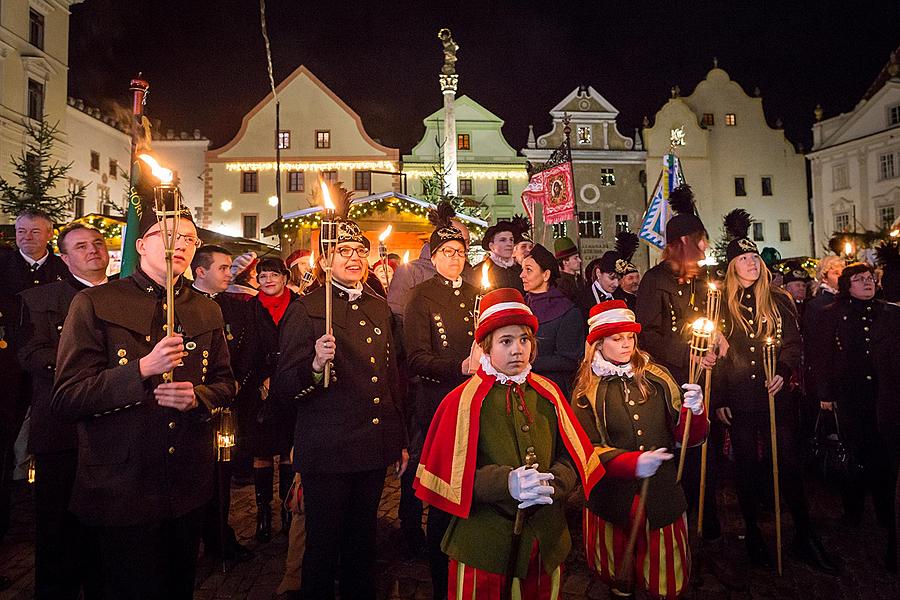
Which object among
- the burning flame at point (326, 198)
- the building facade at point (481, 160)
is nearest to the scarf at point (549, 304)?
the burning flame at point (326, 198)

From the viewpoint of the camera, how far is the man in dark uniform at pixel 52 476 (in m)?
3.73

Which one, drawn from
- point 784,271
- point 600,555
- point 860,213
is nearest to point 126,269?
point 600,555

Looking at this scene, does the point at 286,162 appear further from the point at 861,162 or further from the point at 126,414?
the point at 861,162

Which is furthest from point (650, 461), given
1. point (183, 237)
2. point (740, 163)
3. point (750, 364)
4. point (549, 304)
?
point (740, 163)

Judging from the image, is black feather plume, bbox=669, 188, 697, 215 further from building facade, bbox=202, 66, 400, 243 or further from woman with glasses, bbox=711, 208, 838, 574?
building facade, bbox=202, 66, 400, 243

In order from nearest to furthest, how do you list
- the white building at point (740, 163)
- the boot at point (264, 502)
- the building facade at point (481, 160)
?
the boot at point (264, 502) → the building facade at point (481, 160) → the white building at point (740, 163)

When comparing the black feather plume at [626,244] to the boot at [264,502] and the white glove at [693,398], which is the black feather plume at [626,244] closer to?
the white glove at [693,398]

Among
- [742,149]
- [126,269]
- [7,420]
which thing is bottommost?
[7,420]

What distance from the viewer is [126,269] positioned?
397 cm

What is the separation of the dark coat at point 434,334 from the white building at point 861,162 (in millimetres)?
36219

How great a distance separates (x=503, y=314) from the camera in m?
3.07

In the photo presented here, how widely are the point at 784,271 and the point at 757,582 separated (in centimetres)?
781

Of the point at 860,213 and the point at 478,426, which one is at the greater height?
the point at 860,213

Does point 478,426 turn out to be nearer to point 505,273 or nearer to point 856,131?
point 505,273
